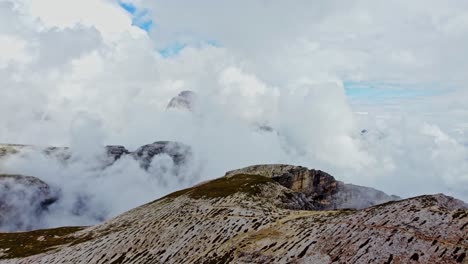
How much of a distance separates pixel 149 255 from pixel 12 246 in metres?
62.3

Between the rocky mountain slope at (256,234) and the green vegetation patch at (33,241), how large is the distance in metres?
0.39

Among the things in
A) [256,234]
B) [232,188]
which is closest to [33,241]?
[232,188]

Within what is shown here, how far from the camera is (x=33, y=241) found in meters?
119

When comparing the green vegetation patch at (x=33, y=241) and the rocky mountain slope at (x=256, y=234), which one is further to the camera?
the green vegetation patch at (x=33, y=241)

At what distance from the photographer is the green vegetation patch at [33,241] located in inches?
4154

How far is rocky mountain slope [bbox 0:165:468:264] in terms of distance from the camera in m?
50.5

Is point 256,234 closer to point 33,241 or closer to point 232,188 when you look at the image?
point 232,188

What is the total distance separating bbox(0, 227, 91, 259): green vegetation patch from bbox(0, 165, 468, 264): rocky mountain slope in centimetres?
39

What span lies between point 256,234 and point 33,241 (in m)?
82.1

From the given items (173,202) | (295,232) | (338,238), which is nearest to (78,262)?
(173,202)

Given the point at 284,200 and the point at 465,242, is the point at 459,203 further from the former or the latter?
the point at 284,200

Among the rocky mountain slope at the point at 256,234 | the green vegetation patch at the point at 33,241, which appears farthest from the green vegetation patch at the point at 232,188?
the green vegetation patch at the point at 33,241

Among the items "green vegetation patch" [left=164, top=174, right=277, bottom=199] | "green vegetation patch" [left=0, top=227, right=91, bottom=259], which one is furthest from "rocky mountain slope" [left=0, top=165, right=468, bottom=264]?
"green vegetation patch" [left=0, top=227, right=91, bottom=259]

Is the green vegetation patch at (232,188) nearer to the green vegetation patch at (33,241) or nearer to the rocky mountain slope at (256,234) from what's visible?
the rocky mountain slope at (256,234)
